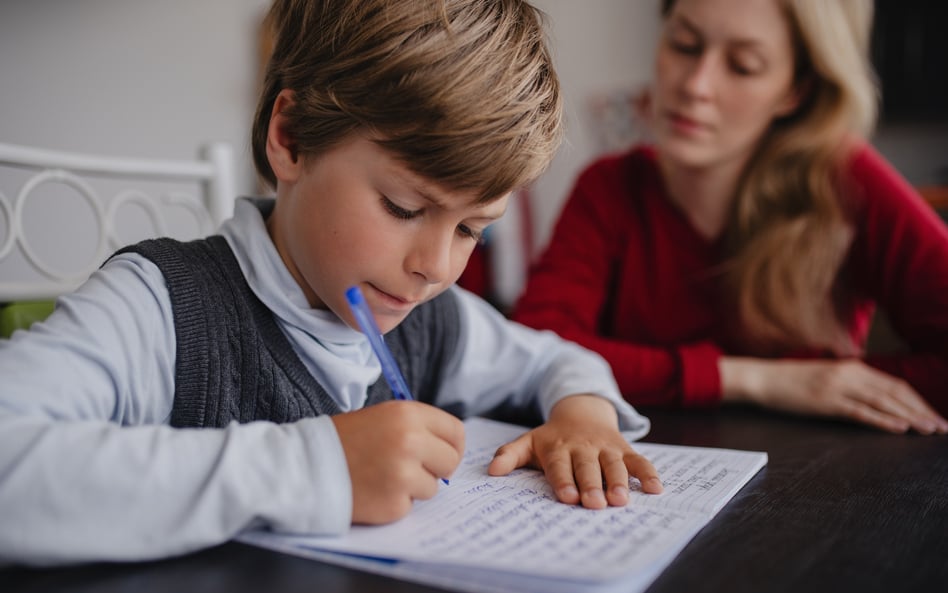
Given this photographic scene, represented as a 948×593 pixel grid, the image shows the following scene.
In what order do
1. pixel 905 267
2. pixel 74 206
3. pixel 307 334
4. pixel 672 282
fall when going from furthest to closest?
pixel 74 206
pixel 672 282
pixel 905 267
pixel 307 334

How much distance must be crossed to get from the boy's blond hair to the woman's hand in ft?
1.61

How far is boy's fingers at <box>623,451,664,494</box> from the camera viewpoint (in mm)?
553

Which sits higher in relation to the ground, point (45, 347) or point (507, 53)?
point (507, 53)

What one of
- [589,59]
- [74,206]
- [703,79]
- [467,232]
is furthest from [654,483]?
[589,59]

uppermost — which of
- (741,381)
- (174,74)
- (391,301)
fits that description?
(174,74)

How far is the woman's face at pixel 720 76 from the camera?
42.1 inches

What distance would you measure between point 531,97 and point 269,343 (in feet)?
0.95

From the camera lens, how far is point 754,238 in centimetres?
113

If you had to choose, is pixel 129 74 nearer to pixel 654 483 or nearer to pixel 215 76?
pixel 215 76

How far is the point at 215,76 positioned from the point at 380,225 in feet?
8.01

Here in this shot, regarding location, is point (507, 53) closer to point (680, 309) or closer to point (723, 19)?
point (723, 19)

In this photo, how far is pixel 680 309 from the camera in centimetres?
121

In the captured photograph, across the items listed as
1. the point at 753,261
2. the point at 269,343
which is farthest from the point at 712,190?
the point at 269,343

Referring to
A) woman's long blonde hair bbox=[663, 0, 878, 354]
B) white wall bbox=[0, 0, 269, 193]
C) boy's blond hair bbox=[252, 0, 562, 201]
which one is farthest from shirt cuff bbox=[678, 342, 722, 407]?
white wall bbox=[0, 0, 269, 193]
